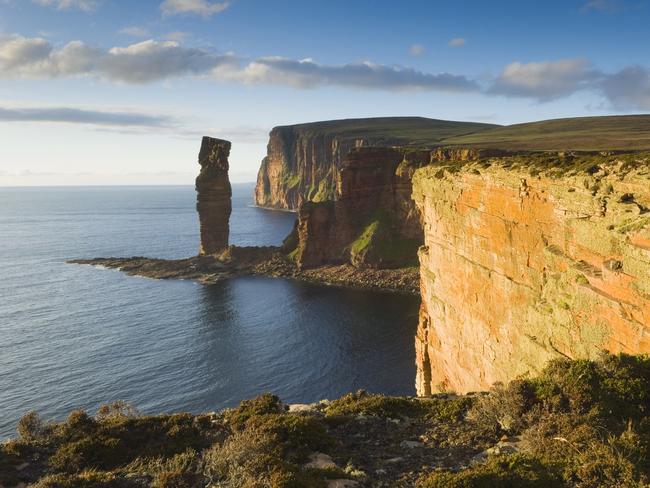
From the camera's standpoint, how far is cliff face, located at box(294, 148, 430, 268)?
121938mm

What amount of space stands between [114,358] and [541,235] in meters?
63.3

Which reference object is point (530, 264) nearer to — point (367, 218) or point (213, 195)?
point (367, 218)

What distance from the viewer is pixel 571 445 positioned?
38.6ft

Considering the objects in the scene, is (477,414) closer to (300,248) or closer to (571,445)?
(571,445)

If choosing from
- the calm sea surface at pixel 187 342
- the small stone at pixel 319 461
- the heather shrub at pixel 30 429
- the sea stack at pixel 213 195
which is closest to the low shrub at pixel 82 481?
the heather shrub at pixel 30 429

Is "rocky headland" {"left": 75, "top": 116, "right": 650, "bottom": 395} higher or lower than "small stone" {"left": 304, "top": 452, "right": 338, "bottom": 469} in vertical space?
higher

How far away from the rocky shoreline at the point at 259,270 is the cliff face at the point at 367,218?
4.41 metres

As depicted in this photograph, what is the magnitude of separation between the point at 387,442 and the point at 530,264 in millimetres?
14367

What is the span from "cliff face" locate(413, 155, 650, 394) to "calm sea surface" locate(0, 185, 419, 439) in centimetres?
2826

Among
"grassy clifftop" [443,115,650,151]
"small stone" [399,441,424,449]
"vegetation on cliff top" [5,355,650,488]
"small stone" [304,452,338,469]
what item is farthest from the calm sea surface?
"grassy clifftop" [443,115,650,151]

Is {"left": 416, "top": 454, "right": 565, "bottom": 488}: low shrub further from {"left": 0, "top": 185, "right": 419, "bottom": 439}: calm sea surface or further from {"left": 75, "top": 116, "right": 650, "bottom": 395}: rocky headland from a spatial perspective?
{"left": 0, "top": 185, "right": 419, "bottom": 439}: calm sea surface

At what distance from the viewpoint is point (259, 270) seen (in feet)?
427

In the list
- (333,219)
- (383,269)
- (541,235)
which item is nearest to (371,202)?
(333,219)

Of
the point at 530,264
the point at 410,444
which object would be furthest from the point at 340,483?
the point at 530,264
